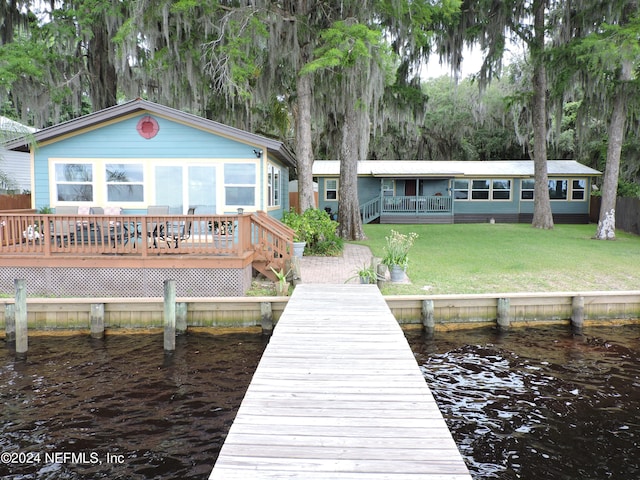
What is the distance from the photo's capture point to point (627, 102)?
17.7 meters

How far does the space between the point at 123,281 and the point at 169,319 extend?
1.97m

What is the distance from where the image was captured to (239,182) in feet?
41.2

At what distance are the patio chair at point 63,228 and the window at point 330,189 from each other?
631 inches

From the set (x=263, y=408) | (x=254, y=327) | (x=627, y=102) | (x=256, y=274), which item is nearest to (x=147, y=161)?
(x=256, y=274)

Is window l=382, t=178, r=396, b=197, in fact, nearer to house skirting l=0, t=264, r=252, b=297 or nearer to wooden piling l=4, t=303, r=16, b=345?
house skirting l=0, t=264, r=252, b=297

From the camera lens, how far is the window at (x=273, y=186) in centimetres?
1388

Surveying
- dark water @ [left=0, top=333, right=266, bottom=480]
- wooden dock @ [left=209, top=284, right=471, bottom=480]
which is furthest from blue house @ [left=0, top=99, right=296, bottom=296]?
wooden dock @ [left=209, top=284, right=471, bottom=480]

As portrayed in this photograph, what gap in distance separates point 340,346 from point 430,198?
2118 centimetres

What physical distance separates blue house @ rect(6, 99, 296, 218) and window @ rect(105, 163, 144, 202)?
0.07 feet

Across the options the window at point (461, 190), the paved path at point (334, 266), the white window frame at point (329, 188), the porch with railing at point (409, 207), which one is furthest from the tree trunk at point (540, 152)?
the paved path at point (334, 266)

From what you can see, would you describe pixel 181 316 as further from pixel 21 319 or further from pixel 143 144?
pixel 143 144

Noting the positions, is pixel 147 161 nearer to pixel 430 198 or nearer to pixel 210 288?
pixel 210 288

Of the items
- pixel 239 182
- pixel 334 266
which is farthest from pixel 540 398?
pixel 239 182

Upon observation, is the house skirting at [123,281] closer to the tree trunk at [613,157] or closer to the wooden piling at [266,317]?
the wooden piling at [266,317]
